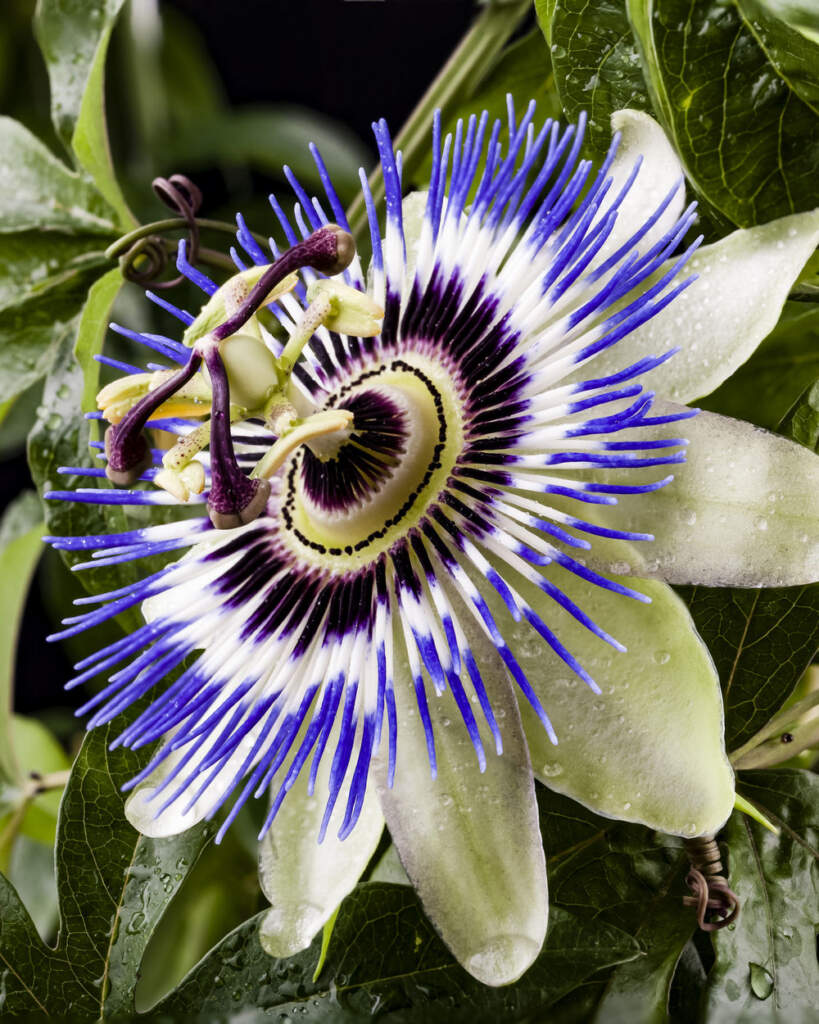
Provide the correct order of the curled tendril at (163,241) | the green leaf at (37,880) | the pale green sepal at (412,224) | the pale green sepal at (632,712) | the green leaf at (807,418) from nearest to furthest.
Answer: the pale green sepal at (632,712) < the green leaf at (807,418) < the pale green sepal at (412,224) < the curled tendril at (163,241) < the green leaf at (37,880)

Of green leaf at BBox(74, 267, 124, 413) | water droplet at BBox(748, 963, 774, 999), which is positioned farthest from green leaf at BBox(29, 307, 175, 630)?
water droplet at BBox(748, 963, 774, 999)

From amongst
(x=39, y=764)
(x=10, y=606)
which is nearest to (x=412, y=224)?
(x=10, y=606)

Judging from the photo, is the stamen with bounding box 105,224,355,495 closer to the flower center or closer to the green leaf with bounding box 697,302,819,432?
the flower center

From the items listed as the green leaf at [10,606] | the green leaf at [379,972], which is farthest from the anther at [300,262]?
the green leaf at [10,606]

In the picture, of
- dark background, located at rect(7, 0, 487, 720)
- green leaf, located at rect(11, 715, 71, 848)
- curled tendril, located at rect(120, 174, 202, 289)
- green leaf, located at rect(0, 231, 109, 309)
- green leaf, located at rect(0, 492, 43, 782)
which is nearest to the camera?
curled tendril, located at rect(120, 174, 202, 289)

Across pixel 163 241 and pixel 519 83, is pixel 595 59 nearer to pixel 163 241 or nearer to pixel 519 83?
pixel 519 83

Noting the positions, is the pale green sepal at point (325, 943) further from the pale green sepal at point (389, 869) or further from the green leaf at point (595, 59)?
the green leaf at point (595, 59)
